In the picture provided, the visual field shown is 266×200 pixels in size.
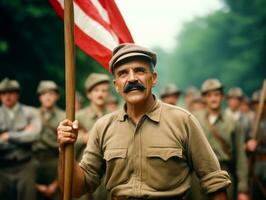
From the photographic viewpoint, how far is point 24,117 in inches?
460

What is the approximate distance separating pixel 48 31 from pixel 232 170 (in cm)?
1076

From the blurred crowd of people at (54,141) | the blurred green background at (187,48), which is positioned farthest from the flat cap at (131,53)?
the blurred green background at (187,48)

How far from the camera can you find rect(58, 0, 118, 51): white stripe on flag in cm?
624

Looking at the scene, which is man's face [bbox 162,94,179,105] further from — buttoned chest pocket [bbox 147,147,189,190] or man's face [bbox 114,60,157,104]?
buttoned chest pocket [bbox 147,147,189,190]

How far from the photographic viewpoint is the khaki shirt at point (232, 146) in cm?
997

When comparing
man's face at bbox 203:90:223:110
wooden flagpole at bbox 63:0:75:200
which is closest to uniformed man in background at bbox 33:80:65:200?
man's face at bbox 203:90:223:110

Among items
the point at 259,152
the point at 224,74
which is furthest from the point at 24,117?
the point at 224,74

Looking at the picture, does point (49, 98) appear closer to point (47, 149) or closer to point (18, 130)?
point (47, 149)

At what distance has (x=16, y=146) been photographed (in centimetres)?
1141

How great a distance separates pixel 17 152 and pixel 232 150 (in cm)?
378

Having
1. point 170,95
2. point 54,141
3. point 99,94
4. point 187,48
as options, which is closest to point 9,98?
point 54,141

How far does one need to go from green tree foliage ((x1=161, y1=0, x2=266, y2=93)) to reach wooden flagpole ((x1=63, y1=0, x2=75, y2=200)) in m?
40.7

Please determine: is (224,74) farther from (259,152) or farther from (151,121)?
(151,121)

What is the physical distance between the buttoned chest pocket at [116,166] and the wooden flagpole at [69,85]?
54cm
